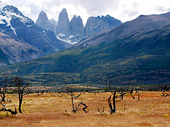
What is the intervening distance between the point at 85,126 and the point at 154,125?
9350 mm

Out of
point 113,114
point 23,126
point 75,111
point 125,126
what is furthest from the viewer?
point 75,111

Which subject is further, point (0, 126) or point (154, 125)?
point (0, 126)

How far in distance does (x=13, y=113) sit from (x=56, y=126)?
1730 centimetres

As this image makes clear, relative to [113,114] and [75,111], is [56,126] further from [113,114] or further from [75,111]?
[75,111]

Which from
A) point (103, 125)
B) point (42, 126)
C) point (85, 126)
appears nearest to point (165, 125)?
point (103, 125)

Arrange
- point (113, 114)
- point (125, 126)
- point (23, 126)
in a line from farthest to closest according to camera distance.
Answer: point (113, 114), point (23, 126), point (125, 126)

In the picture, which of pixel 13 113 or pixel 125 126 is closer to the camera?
pixel 125 126

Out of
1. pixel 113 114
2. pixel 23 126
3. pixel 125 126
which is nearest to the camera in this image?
pixel 125 126

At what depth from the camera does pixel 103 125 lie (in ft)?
93.8

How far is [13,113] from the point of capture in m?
41.8

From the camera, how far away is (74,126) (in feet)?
91.5

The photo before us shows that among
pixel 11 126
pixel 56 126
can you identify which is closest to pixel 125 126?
pixel 56 126

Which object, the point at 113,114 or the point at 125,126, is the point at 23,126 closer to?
the point at 125,126

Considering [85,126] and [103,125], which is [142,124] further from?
[85,126]
